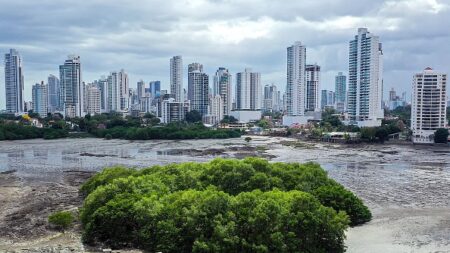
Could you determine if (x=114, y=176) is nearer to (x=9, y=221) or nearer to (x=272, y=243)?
(x=9, y=221)

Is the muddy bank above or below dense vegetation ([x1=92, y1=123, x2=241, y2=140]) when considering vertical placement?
below

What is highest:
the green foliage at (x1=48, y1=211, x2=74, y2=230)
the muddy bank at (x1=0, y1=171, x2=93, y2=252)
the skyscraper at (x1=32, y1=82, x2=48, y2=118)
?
the skyscraper at (x1=32, y1=82, x2=48, y2=118)

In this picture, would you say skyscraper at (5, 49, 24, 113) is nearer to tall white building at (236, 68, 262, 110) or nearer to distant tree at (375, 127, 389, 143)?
tall white building at (236, 68, 262, 110)

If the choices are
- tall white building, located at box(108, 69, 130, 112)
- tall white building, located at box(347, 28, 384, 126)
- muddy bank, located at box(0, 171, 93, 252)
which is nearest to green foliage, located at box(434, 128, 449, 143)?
tall white building, located at box(347, 28, 384, 126)

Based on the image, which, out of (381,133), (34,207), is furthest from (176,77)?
(34,207)

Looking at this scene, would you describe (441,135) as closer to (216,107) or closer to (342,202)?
(342,202)

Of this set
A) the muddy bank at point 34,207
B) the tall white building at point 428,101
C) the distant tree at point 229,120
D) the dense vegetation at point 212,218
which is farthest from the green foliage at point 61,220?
the distant tree at point 229,120
